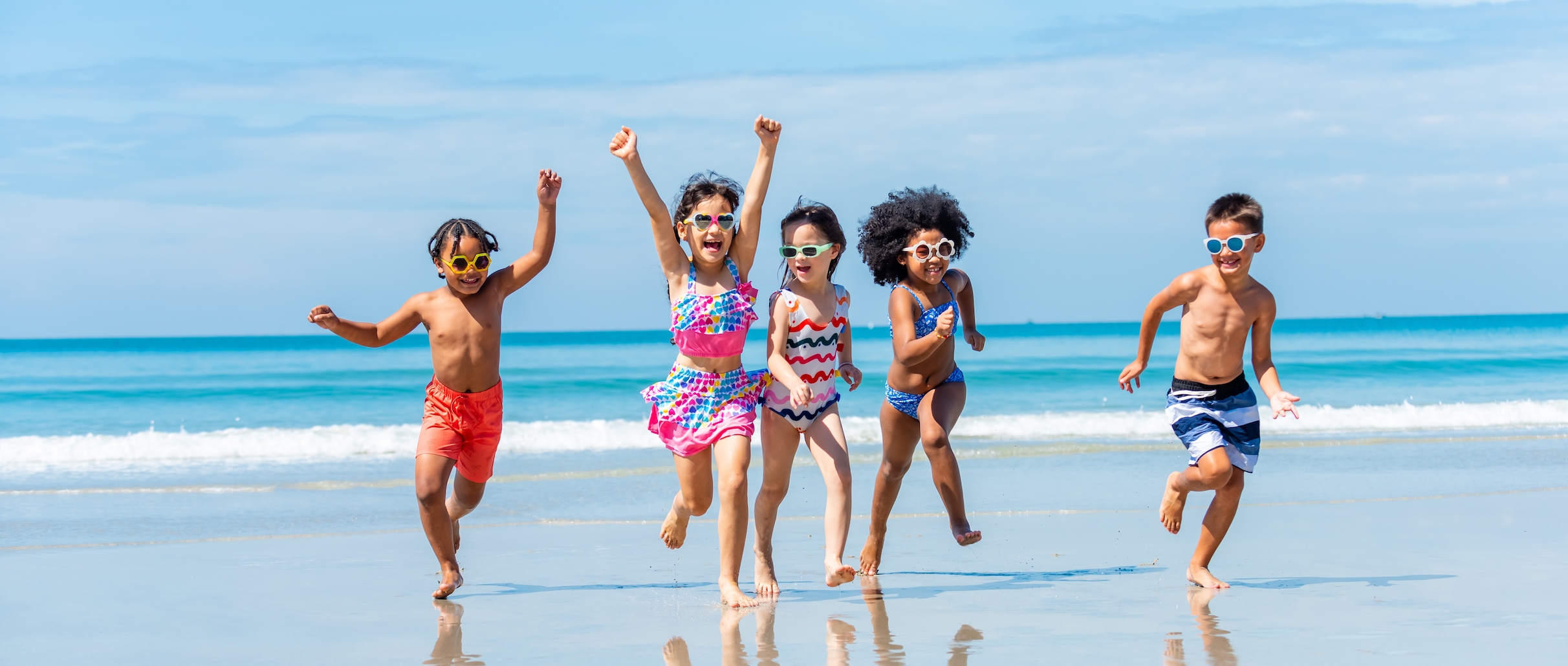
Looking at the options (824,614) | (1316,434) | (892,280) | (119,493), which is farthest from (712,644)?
(1316,434)

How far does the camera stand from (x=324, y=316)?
16.9ft

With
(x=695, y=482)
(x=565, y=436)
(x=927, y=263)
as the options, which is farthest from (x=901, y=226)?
(x=565, y=436)

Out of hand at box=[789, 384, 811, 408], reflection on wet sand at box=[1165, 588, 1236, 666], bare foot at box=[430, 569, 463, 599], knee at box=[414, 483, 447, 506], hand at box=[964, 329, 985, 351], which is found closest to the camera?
reflection on wet sand at box=[1165, 588, 1236, 666]

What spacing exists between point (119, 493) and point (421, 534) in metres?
3.77

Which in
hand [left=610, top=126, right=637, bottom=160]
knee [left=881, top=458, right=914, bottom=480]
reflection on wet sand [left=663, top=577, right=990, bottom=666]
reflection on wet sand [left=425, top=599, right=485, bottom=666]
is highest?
hand [left=610, top=126, right=637, bottom=160]

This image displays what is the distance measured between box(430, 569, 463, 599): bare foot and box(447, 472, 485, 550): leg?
164 millimetres

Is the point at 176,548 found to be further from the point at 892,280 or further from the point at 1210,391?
the point at 1210,391

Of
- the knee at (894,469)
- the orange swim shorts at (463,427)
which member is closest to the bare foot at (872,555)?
the knee at (894,469)

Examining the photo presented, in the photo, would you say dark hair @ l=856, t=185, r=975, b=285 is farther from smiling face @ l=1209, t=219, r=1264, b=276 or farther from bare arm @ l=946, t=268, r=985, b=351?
smiling face @ l=1209, t=219, r=1264, b=276

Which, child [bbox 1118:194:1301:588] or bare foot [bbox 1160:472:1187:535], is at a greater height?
child [bbox 1118:194:1301:588]

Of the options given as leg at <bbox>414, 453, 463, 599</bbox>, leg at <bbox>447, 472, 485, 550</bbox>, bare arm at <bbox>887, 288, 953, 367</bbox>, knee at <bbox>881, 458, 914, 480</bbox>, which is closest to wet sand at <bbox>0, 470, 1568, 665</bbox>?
leg at <bbox>414, 453, 463, 599</bbox>

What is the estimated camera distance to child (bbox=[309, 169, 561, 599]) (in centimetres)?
551

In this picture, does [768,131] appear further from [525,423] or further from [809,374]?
[525,423]

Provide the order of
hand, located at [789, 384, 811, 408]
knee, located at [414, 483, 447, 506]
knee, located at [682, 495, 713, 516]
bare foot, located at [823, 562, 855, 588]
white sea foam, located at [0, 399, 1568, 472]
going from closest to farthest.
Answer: hand, located at [789, 384, 811, 408] < bare foot, located at [823, 562, 855, 588] < knee, located at [682, 495, 713, 516] < knee, located at [414, 483, 447, 506] < white sea foam, located at [0, 399, 1568, 472]
